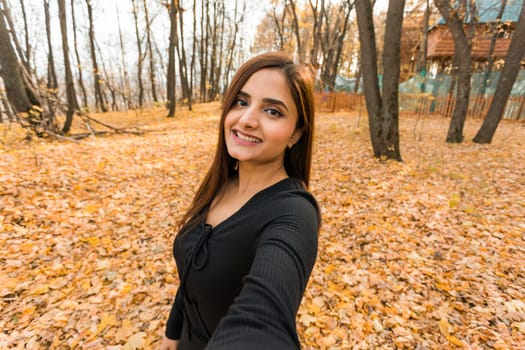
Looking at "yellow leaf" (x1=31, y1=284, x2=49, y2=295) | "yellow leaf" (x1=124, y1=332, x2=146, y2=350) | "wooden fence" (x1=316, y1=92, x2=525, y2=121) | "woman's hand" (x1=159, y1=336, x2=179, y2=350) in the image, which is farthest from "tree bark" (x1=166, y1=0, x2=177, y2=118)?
"woman's hand" (x1=159, y1=336, x2=179, y2=350)

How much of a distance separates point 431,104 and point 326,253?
19072 mm

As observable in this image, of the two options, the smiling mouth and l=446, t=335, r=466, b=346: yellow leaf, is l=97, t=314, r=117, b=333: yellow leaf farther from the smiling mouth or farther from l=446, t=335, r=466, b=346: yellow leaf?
l=446, t=335, r=466, b=346: yellow leaf

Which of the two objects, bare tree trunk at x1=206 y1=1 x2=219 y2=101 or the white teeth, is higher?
bare tree trunk at x1=206 y1=1 x2=219 y2=101

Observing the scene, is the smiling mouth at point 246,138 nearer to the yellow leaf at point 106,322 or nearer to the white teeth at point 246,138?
the white teeth at point 246,138

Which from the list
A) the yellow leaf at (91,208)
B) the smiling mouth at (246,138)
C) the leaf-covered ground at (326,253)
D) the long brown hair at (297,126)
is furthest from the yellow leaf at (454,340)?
the yellow leaf at (91,208)

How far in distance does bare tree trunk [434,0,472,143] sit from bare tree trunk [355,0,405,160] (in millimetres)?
3112

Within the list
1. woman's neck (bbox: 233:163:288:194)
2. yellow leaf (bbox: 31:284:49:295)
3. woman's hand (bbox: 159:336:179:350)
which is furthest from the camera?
yellow leaf (bbox: 31:284:49:295)

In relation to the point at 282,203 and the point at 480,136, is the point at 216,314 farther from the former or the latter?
the point at 480,136

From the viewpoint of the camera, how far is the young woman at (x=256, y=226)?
871mm

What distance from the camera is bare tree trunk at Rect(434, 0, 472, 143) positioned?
7.63 meters

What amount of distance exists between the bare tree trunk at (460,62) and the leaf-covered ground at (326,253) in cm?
271

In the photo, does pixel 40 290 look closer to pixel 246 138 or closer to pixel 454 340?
pixel 246 138

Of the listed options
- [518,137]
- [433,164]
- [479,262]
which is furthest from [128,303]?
[518,137]

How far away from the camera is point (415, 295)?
117 inches
